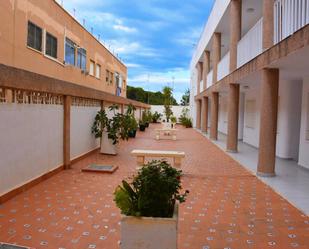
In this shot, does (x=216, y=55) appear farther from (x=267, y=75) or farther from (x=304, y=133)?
(x=267, y=75)

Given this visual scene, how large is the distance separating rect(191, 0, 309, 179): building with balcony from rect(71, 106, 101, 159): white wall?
520cm

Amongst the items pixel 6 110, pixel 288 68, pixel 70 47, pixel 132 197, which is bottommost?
pixel 132 197

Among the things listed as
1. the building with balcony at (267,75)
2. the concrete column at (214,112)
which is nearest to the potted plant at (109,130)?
the building with balcony at (267,75)

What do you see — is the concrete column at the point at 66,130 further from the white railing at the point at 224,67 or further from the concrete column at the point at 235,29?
the white railing at the point at 224,67

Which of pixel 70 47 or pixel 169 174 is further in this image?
pixel 70 47

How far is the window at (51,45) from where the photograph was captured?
16.0m

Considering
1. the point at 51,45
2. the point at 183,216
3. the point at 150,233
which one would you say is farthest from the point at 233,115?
the point at 150,233

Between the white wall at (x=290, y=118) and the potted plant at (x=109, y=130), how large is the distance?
5.60 m

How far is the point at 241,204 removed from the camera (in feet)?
20.6

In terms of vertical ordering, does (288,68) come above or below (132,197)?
above

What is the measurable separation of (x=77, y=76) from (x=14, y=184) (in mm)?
15362

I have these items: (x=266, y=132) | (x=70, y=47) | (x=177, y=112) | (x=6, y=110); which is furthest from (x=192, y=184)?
(x=177, y=112)

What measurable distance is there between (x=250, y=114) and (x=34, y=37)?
34.4ft

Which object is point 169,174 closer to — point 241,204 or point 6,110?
point 241,204
